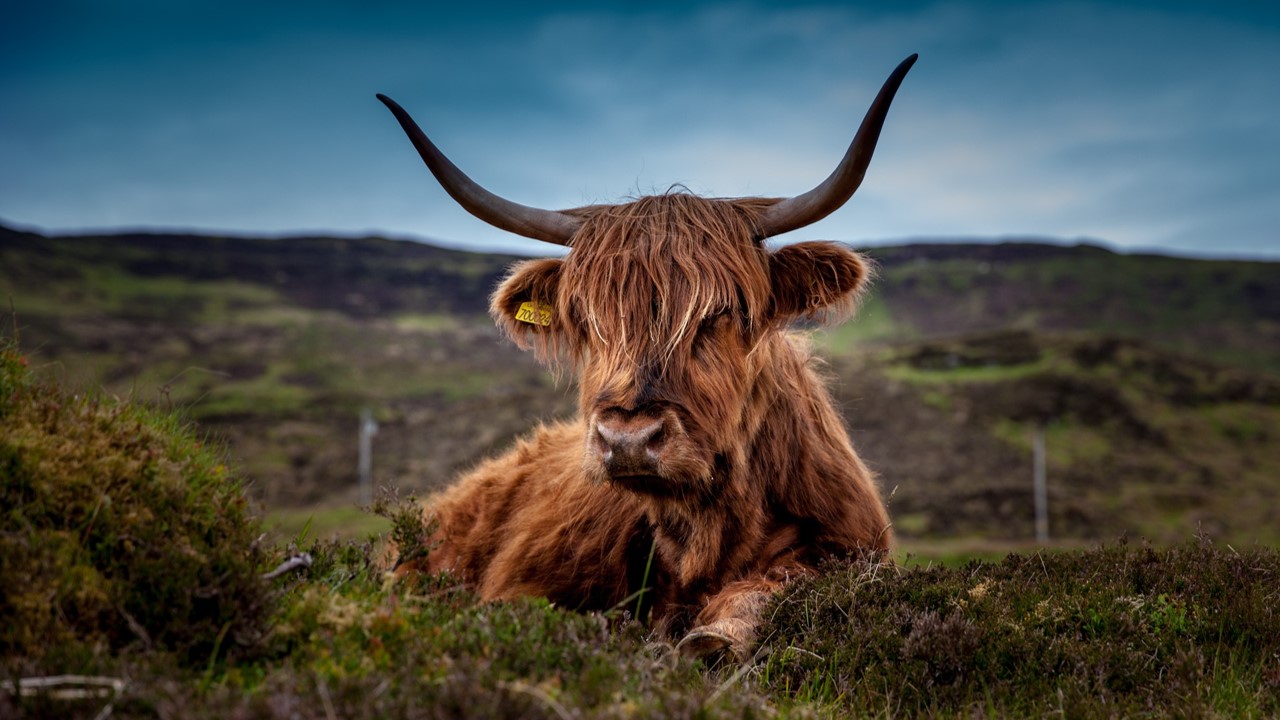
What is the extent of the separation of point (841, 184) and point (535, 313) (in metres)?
1.75

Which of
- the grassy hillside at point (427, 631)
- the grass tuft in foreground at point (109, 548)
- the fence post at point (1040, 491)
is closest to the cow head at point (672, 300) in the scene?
the grassy hillside at point (427, 631)

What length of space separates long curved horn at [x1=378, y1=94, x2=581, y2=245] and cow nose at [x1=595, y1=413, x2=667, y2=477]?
1.38m

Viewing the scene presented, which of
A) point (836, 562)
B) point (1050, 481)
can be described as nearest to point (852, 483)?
point (836, 562)

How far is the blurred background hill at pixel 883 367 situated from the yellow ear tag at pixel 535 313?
584 mm

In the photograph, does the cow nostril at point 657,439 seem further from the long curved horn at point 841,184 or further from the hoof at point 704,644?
the long curved horn at point 841,184

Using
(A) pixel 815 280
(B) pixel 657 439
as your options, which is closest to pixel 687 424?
(B) pixel 657 439

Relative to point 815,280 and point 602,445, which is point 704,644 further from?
point 815,280

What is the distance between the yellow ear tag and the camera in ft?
15.8

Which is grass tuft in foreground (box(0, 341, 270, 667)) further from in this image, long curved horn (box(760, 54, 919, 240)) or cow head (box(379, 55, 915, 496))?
long curved horn (box(760, 54, 919, 240))

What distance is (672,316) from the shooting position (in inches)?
157

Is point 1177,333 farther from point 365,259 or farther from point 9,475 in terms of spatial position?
point 9,475

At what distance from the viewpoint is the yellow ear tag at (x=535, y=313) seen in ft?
15.8

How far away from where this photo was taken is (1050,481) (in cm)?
2986

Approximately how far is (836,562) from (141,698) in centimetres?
277
